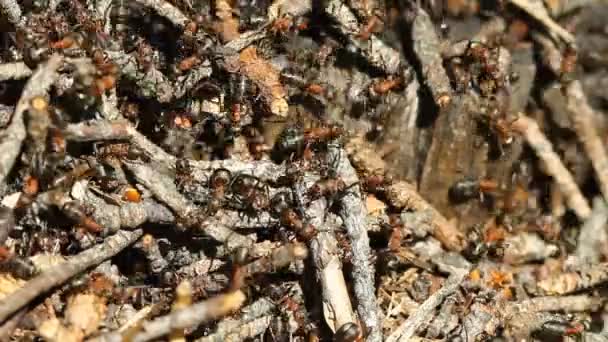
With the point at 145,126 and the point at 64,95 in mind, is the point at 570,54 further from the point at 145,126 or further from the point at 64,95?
the point at 64,95

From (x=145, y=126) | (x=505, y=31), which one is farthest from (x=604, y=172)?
(x=145, y=126)

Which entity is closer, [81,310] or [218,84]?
[81,310]

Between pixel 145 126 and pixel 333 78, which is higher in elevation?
pixel 333 78

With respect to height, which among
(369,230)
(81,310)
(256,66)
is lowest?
(81,310)

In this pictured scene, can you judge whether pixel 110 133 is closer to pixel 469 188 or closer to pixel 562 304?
pixel 469 188

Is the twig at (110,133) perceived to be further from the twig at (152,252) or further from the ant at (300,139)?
the ant at (300,139)

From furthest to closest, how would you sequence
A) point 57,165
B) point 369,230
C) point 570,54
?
point 570,54 → point 369,230 → point 57,165
